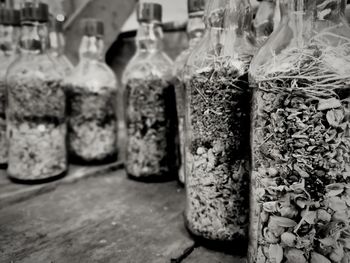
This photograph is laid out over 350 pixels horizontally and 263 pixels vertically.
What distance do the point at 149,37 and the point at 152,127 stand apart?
0.85 feet

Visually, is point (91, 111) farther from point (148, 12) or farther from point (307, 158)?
point (307, 158)

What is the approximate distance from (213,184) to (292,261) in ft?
0.54

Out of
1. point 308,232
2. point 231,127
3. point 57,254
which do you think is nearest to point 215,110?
point 231,127

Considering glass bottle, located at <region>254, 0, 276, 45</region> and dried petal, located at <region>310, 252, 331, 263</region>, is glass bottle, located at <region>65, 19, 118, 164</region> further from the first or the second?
dried petal, located at <region>310, 252, 331, 263</region>

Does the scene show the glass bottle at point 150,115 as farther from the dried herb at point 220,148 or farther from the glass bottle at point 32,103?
the dried herb at point 220,148

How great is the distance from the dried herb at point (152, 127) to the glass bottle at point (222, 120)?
32cm

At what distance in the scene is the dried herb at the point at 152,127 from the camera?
837 mm

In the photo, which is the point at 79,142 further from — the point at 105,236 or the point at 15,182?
the point at 105,236

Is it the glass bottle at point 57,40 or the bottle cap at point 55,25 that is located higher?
the bottle cap at point 55,25

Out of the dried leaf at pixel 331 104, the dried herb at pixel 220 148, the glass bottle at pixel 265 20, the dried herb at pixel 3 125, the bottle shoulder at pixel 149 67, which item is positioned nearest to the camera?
the dried leaf at pixel 331 104

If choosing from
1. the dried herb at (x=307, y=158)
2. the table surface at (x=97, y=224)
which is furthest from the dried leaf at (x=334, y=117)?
the table surface at (x=97, y=224)

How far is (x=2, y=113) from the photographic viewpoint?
3.10 feet

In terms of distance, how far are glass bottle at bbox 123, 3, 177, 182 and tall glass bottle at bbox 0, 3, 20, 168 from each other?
0.38 metres

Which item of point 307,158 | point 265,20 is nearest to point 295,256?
point 307,158
